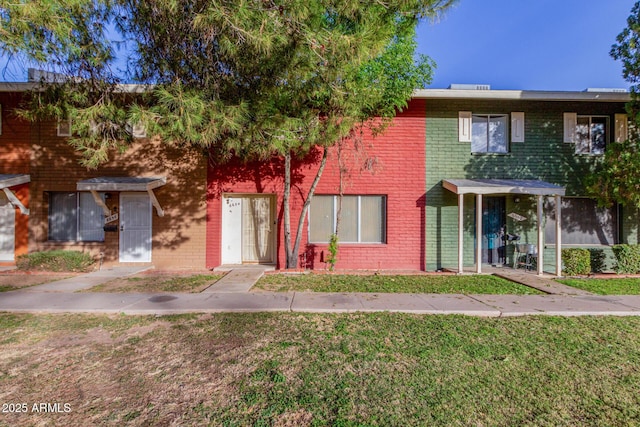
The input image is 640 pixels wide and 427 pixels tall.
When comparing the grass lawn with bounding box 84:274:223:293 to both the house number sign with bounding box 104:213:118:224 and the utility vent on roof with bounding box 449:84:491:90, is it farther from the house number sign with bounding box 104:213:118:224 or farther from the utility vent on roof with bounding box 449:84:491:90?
the utility vent on roof with bounding box 449:84:491:90

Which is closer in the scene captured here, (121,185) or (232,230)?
(121,185)

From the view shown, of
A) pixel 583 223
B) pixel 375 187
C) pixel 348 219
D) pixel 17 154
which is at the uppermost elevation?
pixel 17 154

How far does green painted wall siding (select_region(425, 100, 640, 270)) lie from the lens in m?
9.54

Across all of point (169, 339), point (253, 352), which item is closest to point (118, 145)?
point (169, 339)

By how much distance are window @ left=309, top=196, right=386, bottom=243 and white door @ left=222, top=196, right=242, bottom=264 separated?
2.30m

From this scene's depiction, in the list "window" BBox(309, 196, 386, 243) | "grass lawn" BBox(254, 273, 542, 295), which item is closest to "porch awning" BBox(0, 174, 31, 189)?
"grass lawn" BBox(254, 273, 542, 295)

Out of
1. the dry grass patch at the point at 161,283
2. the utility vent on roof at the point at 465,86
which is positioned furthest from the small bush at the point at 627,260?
the dry grass patch at the point at 161,283

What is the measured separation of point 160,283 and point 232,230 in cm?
311

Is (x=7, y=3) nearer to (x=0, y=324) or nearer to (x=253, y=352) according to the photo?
(x=0, y=324)

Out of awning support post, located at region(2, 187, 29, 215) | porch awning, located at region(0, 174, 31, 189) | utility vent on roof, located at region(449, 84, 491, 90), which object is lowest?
awning support post, located at region(2, 187, 29, 215)

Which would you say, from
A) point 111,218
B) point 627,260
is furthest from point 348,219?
point 627,260

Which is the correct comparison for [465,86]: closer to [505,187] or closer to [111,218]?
[505,187]

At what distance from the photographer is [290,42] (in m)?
5.40

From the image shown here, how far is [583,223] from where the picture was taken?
9.66 meters
